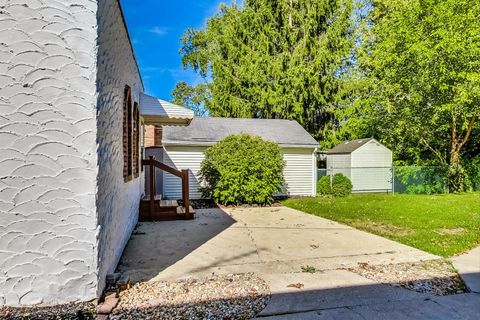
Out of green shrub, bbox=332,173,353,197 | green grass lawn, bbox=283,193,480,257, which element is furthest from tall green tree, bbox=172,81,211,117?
green grass lawn, bbox=283,193,480,257

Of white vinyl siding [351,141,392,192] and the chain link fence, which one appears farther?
white vinyl siding [351,141,392,192]

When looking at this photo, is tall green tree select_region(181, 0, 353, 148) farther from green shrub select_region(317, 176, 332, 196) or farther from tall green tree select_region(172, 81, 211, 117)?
tall green tree select_region(172, 81, 211, 117)

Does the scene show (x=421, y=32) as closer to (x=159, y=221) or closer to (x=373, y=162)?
(x=373, y=162)

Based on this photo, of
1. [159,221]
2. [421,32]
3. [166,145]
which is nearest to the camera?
[159,221]

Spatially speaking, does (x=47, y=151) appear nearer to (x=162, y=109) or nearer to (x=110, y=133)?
(x=110, y=133)

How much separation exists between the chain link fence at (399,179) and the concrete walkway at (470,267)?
33.3 feet

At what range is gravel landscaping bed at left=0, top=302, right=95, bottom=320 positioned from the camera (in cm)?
276

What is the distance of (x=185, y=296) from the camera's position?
324cm

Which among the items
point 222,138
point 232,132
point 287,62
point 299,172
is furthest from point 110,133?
point 287,62

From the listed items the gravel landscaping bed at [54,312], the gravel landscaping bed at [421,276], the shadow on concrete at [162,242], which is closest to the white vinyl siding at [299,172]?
the shadow on concrete at [162,242]

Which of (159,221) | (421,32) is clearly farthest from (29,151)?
(421,32)

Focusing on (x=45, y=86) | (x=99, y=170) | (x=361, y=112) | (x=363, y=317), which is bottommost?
(x=363, y=317)

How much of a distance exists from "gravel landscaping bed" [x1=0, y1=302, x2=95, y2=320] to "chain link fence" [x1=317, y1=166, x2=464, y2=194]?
1343 centimetres

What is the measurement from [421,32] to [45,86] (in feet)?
56.2
